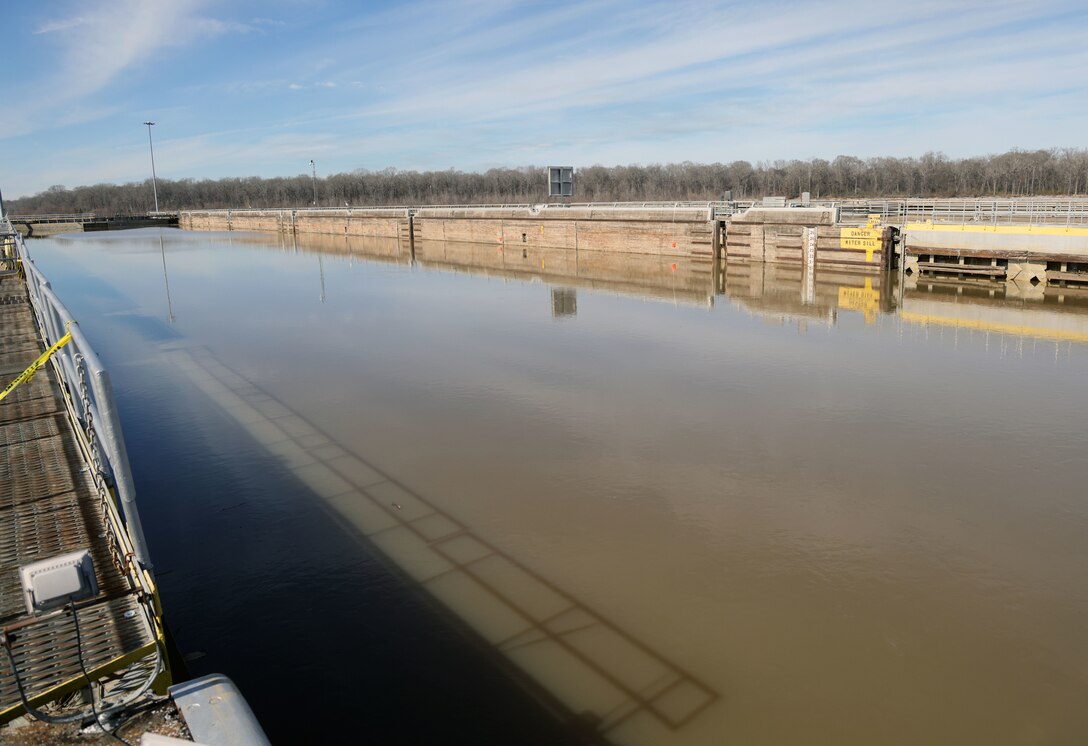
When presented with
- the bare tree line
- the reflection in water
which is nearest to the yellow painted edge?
the reflection in water

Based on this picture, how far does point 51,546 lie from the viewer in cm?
475

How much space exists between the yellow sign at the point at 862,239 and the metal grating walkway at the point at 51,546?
3066 centimetres

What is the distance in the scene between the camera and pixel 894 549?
793cm

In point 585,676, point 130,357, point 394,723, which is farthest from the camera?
point 130,357

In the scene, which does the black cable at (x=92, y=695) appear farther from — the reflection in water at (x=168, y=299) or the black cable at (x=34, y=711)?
the reflection in water at (x=168, y=299)

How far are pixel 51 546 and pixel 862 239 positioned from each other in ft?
107

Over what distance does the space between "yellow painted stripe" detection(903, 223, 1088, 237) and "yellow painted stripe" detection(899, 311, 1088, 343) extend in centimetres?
813

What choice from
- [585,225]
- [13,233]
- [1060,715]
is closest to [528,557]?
[1060,715]

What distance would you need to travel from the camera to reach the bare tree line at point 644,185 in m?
91.6

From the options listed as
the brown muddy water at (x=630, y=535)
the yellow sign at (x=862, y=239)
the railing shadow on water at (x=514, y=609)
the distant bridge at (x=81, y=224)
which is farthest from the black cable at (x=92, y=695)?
the distant bridge at (x=81, y=224)

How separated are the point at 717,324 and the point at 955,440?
34.1 feet

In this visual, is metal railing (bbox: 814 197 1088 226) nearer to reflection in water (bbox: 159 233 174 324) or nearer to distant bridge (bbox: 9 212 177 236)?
reflection in water (bbox: 159 233 174 324)

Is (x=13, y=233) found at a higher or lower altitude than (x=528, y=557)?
higher

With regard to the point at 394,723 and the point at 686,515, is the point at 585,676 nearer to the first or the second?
the point at 394,723
